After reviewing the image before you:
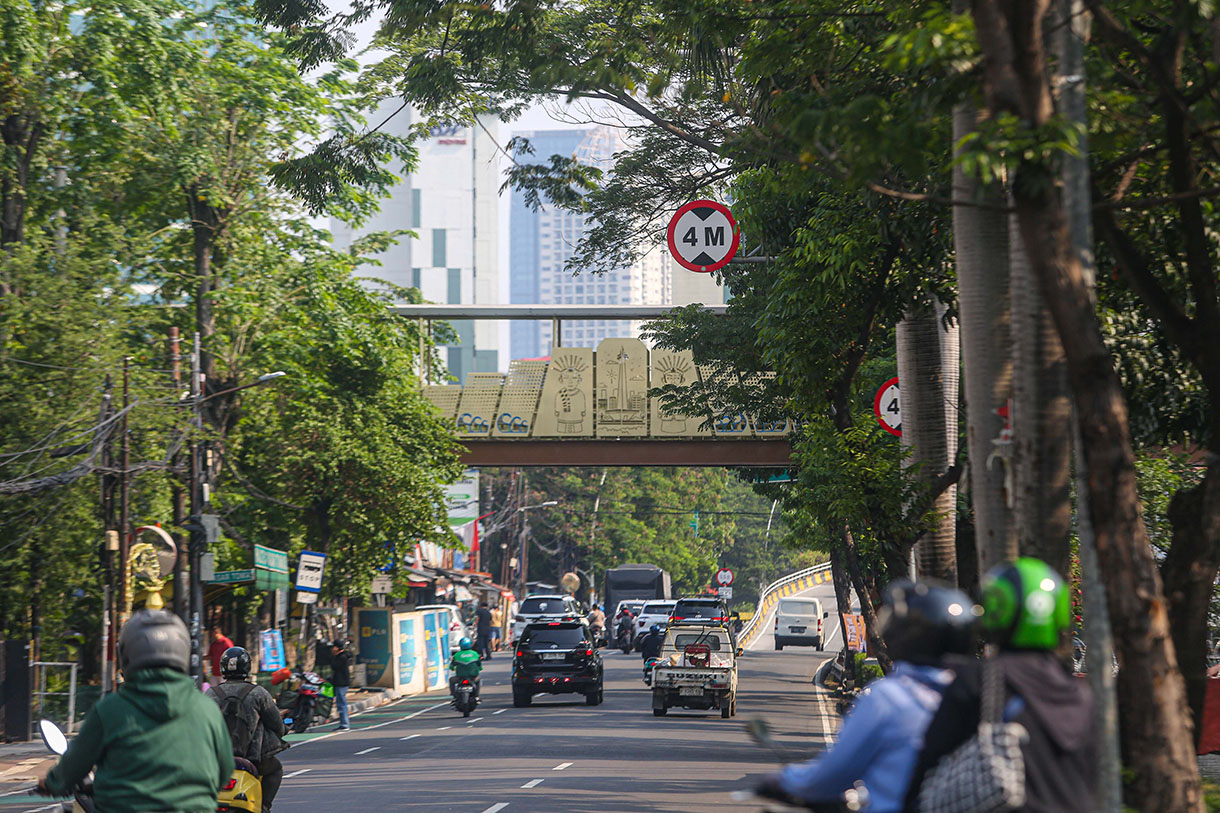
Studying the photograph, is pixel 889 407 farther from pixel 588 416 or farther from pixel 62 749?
pixel 588 416

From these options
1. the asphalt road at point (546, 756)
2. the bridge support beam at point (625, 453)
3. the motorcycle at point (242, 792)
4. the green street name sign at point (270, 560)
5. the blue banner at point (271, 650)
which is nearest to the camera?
the motorcycle at point (242, 792)

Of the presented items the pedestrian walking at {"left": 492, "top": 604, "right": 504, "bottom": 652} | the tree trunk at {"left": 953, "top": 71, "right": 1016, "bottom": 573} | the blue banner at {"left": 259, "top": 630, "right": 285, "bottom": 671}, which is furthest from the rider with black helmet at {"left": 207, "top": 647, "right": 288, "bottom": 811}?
the pedestrian walking at {"left": 492, "top": 604, "right": 504, "bottom": 652}

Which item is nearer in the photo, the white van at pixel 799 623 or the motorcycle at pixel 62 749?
the motorcycle at pixel 62 749

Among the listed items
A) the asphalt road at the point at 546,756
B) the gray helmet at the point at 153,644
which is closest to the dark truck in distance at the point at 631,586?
the asphalt road at the point at 546,756

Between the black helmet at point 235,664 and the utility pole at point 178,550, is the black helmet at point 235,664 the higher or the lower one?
the lower one

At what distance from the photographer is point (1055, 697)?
14.7 ft

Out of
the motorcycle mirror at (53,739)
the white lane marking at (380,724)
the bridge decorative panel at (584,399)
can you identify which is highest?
the bridge decorative panel at (584,399)

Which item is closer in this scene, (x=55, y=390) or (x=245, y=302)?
(x=55, y=390)

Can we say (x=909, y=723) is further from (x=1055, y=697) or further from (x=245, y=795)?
(x=245, y=795)

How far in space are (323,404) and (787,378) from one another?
1880 centimetres

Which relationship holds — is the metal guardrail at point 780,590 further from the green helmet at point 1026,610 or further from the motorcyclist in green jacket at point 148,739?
the green helmet at point 1026,610

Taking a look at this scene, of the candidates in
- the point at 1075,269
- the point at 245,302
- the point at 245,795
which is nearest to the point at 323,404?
the point at 245,302

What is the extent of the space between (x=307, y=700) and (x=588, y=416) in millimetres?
19223

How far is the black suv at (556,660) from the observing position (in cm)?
3064
